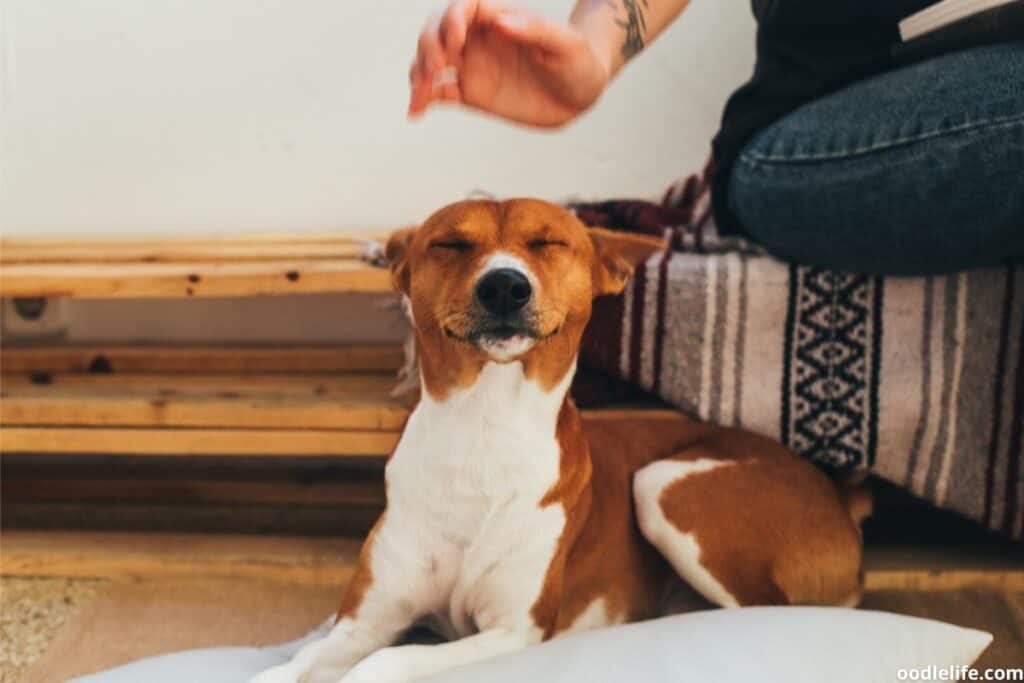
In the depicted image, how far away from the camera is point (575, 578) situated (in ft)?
3.80

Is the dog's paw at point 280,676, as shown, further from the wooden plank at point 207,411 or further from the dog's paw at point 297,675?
the wooden plank at point 207,411

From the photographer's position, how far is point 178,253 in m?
1.55

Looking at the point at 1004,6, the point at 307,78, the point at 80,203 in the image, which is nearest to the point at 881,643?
the point at 1004,6

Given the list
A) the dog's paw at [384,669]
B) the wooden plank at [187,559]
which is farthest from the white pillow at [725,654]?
the wooden plank at [187,559]

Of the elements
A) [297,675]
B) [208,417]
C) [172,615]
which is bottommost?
[172,615]

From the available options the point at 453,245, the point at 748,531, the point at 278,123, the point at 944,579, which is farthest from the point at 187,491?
the point at 944,579

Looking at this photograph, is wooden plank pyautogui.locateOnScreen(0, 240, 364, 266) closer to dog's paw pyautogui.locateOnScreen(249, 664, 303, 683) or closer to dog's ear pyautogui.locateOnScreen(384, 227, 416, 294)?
dog's ear pyautogui.locateOnScreen(384, 227, 416, 294)

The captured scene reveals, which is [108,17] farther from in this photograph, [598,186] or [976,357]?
[976,357]

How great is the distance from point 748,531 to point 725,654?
0.96 ft

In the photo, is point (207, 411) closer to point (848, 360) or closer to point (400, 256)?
point (400, 256)

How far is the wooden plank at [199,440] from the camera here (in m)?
1.40

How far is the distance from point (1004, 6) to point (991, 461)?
631 mm

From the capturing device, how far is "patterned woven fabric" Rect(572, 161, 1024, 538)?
1257mm

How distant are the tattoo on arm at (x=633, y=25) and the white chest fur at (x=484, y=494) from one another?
42 cm
